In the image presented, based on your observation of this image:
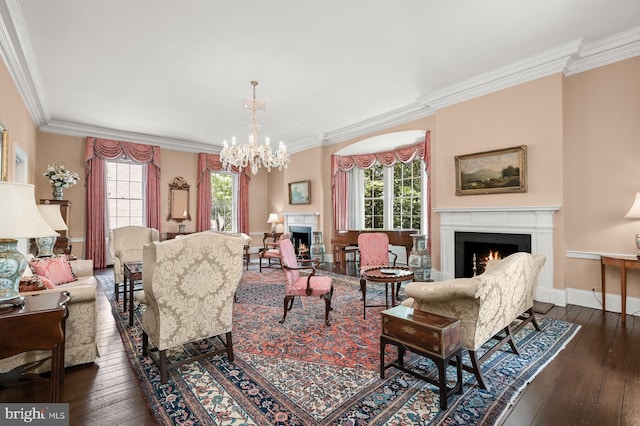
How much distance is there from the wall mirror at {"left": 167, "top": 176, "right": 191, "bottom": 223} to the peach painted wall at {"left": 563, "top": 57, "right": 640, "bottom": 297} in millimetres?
8105

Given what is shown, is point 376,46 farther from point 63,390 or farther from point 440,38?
point 63,390

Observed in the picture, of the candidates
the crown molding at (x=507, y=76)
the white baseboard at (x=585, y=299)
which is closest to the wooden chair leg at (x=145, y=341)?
the white baseboard at (x=585, y=299)

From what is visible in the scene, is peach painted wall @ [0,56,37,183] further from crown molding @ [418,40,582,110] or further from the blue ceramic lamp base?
crown molding @ [418,40,582,110]

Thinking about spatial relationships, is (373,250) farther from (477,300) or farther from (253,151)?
(477,300)

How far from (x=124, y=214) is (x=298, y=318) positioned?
614cm

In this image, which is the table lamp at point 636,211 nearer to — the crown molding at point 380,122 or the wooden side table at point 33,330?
the crown molding at point 380,122

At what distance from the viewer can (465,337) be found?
2125mm

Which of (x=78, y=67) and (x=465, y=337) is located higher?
(x=78, y=67)

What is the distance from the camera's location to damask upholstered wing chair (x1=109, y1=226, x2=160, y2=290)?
14.5 feet

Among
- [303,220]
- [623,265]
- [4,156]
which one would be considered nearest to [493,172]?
[623,265]

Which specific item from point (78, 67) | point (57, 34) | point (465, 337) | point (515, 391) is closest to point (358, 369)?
point (465, 337)

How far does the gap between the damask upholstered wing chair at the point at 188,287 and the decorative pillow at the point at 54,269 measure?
163 cm

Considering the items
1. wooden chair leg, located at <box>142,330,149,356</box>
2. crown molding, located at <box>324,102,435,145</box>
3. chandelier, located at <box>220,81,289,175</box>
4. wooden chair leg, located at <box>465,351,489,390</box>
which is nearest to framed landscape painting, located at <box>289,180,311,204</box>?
crown molding, located at <box>324,102,435,145</box>

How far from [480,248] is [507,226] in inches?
22.5
